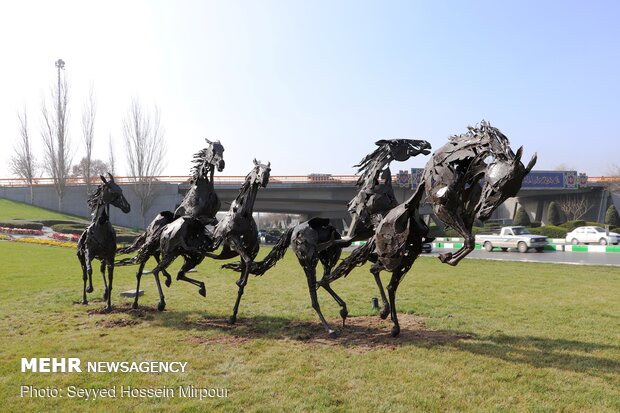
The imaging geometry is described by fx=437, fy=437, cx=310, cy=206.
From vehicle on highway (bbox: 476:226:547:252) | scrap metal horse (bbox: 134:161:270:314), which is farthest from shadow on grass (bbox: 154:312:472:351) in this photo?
vehicle on highway (bbox: 476:226:547:252)

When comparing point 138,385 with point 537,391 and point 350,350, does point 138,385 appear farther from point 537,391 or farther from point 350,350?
point 537,391

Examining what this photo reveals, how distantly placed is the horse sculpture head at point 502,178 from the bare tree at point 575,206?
46.2 meters

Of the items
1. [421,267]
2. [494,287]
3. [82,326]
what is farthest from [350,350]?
[421,267]

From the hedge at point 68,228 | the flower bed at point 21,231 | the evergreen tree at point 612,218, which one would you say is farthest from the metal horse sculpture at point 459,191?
the evergreen tree at point 612,218

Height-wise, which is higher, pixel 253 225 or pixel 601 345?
pixel 253 225

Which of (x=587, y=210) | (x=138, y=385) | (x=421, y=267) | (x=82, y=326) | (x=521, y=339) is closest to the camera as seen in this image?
(x=138, y=385)

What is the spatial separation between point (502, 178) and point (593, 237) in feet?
92.9

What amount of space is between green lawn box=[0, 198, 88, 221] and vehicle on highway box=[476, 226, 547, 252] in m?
33.7

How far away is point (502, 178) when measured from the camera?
471 centimetres

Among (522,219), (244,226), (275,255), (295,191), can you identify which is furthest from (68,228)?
(522,219)

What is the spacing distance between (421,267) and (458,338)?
10.9 meters

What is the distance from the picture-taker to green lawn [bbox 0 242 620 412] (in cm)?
451

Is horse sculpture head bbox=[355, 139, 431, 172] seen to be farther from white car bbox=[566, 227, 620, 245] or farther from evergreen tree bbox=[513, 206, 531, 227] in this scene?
evergreen tree bbox=[513, 206, 531, 227]

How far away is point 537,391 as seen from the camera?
4.62 m
